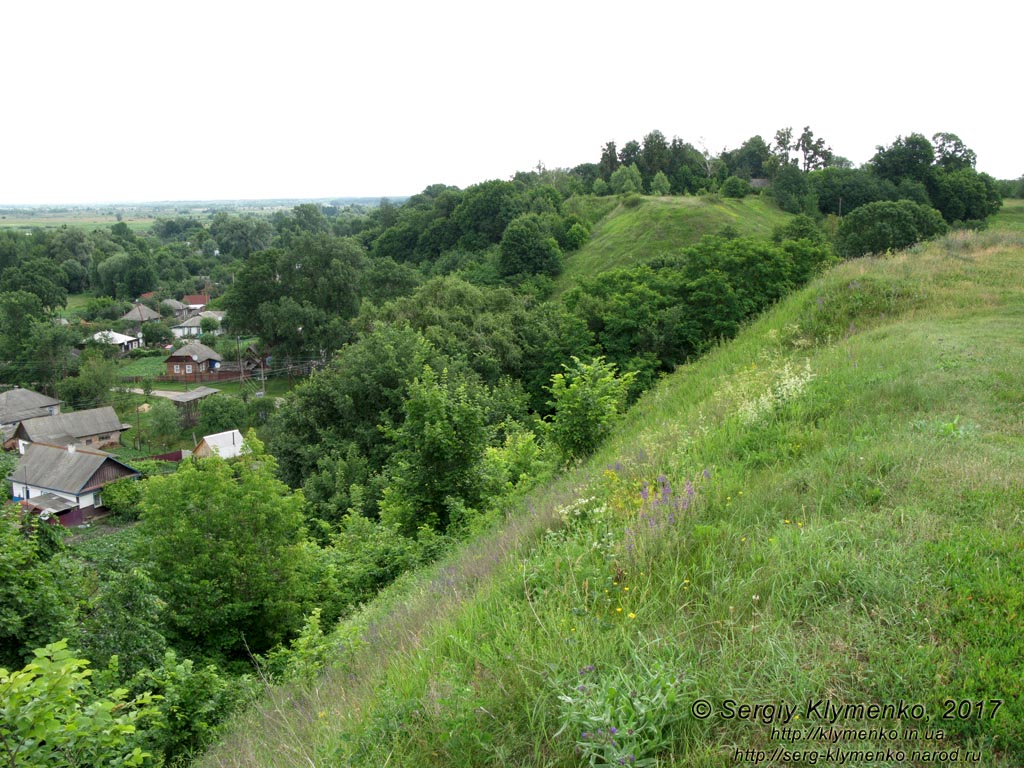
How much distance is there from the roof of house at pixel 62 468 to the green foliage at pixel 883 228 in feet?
143

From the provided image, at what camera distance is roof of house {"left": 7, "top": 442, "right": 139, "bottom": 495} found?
99.6ft

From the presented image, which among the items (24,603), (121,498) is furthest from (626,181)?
(24,603)

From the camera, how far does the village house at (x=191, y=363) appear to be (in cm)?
5450

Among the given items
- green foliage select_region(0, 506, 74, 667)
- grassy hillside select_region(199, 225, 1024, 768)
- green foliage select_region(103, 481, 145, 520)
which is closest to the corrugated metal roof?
green foliage select_region(103, 481, 145, 520)

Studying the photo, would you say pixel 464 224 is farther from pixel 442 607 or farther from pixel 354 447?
pixel 442 607

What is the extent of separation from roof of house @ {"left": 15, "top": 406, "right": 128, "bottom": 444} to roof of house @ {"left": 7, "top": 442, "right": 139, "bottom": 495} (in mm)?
4409

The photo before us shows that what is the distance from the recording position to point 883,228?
123 feet

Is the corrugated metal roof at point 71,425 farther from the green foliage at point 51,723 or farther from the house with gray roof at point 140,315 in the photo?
the green foliage at point 51,723

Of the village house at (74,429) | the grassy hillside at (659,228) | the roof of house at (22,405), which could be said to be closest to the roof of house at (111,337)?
the roof of house at (22,405)

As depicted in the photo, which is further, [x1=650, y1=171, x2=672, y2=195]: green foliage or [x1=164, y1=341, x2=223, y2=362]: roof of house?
[x1=650, y1=171, x2=672, y2=195]: green foliage

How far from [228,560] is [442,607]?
20.4 feet

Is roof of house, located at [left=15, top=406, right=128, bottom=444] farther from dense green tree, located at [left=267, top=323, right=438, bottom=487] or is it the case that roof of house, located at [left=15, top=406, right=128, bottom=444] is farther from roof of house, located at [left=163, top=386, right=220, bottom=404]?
dense green tree, located at [left=267, top=323, right=438, bottom=487]

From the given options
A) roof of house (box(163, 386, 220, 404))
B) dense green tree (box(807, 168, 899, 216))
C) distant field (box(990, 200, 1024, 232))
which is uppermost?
dense green tree (box(807, 168, 899, 216))

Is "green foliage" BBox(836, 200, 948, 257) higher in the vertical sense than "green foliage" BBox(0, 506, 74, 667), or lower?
higher
